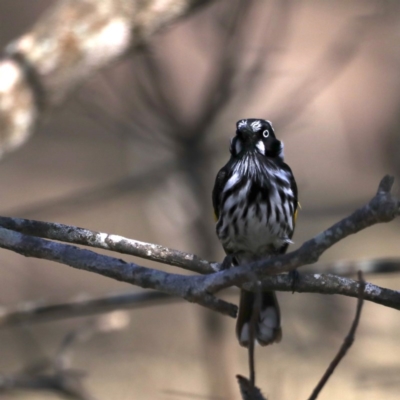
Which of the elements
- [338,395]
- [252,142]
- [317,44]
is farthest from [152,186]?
[317,44]

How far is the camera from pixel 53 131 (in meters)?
8.52

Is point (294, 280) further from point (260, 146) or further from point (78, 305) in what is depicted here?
point (78, 305)

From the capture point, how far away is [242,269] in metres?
2.38

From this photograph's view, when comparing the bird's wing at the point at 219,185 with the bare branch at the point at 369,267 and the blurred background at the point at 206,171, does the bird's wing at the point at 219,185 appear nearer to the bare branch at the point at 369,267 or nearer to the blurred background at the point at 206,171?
the bare branch at the point at 369,267

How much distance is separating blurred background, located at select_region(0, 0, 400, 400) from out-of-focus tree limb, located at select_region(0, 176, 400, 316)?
1.92 meters

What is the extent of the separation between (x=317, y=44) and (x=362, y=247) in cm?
292

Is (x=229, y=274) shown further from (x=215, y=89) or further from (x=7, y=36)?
(x=7, y=36)

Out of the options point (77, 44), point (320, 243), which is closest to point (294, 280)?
point (320, 243)

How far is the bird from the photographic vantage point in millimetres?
3564

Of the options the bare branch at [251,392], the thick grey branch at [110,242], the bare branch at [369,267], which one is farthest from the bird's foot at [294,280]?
the bare branch at [369,267]

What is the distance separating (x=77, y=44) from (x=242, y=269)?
89.8 inches

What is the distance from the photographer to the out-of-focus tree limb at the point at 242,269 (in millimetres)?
2111

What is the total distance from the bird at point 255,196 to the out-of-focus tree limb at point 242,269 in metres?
0.76

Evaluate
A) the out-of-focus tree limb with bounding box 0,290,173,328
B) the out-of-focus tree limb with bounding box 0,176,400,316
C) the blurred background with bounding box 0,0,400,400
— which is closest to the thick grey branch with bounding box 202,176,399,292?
the out-of-focus tree limb with bounding box 0,176,400,316
